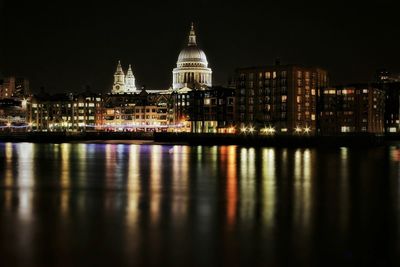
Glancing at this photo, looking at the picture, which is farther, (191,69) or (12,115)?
(12,115)

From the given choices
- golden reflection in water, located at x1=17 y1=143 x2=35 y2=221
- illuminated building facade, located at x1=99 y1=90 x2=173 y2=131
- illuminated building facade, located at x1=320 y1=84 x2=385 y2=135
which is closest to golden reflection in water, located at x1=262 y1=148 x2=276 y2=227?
golden reflection in water, located at x1=17 y1=143 x2=35 y2=221

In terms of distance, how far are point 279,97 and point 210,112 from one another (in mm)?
20347

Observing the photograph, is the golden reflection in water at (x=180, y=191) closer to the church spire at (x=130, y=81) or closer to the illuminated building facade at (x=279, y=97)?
the illuminated building facade at (x=279, y=97)

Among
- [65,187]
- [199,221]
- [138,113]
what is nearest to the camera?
[199,221]

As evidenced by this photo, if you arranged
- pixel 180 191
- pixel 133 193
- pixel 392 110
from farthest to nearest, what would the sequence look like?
pixel 392 110, pixel 180 191, pixel 133 193

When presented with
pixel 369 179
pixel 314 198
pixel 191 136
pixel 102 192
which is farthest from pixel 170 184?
pixel 191 136

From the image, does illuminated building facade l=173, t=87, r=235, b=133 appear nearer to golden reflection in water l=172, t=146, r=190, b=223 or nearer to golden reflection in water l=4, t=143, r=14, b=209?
golden reflection in water l=172, t=146, r=190, b=223

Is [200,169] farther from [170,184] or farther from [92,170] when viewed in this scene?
[170,184]

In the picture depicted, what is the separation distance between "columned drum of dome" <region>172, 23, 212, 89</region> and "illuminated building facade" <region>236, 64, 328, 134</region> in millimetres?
47101

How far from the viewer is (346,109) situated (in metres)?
107

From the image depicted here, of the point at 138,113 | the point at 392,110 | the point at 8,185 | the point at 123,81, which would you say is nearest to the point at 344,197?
the point at 8,185

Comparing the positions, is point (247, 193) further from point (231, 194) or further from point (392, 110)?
point (392, 110)

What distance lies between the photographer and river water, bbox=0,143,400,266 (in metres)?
14.8

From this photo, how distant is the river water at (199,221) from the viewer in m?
14.8
